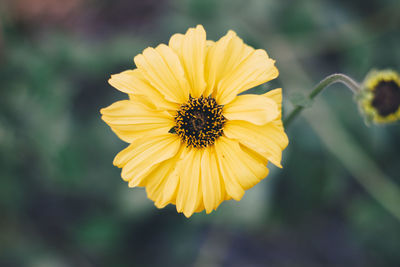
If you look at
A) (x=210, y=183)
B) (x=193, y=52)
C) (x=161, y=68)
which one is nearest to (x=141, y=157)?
(x=210, y=183)

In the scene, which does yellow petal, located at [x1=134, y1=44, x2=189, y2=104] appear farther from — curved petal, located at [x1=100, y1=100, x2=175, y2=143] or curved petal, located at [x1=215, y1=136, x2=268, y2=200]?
curved petal, located at [x1=215, y1=136, x2=268, y2=200]

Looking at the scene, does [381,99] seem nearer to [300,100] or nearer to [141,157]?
[300,100]

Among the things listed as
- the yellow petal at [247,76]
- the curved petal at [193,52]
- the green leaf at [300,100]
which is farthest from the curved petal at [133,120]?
the green leaf at [300,100]

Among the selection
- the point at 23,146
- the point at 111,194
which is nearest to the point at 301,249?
the point at 111,194

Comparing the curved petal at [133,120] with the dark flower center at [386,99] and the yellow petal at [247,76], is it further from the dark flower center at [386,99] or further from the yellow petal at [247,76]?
the dark flower center at [386,99]

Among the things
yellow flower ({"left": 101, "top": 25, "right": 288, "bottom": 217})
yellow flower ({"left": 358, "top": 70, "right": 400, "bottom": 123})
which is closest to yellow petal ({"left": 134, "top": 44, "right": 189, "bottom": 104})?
yellow flower ({"left": 101, "top": 25, "right": 288, "bottom": 217})

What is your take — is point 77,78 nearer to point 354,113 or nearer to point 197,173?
point 197,173
